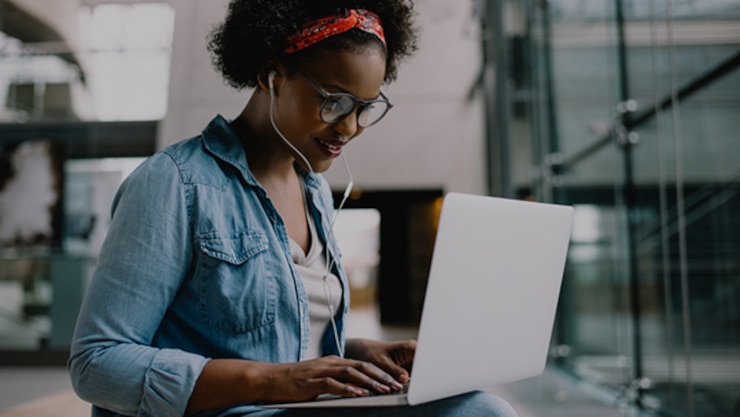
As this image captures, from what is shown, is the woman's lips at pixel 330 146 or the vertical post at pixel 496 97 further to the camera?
the vertical post at pixel 496 97

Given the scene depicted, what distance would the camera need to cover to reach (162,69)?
470cm

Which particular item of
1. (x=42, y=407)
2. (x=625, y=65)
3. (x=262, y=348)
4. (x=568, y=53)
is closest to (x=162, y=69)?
(x=568, y=53)

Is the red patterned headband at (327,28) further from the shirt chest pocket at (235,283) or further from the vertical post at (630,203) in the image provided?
the vertical post at (630,203)

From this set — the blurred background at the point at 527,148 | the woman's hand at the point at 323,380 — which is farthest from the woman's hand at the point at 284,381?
the blurred background at the point at 527,148

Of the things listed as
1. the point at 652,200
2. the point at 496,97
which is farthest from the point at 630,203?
the point at 496,97

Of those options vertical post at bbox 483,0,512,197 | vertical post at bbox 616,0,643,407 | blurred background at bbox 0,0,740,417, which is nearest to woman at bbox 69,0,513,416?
blurred background at bbox 0,0,740,417

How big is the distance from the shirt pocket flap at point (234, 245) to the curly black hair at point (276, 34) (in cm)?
29

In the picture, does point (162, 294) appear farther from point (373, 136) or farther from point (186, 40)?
point (373, 136)

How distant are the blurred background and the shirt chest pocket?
570 millimetres

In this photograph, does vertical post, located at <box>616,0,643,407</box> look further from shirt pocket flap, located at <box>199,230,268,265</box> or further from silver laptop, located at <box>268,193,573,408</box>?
shirt pocket flap, located at <box>199,230,268,265</box>

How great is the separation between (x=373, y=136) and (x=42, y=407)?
282cm

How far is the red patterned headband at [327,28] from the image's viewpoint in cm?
104

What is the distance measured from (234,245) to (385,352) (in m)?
0.32

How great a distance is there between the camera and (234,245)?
958 mm
